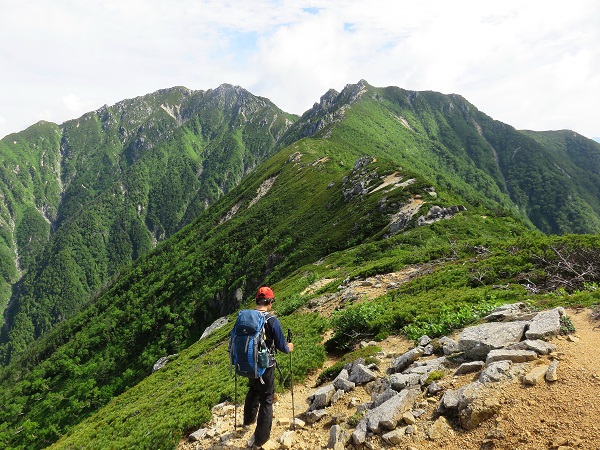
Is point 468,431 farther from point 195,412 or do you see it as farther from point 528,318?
point 195,412

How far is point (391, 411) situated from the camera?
6809mm

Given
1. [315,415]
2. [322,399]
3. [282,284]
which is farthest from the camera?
[282,284]

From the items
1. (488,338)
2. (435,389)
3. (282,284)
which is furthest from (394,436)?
(282,284)

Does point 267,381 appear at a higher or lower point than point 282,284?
higher

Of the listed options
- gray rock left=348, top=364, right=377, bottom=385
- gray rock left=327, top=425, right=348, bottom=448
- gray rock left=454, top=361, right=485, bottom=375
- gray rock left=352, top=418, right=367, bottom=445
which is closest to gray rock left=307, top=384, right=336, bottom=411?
gray rock left=348, top=364, right=377, bottom=385

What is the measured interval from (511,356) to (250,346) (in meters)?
5.50

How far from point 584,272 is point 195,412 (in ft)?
50.6

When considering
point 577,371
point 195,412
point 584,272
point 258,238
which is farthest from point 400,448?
point 258,238

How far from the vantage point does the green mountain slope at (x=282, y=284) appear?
13844mm

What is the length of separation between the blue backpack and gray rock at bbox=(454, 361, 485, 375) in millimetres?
4292

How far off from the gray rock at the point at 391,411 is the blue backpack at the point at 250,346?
2.48 metres

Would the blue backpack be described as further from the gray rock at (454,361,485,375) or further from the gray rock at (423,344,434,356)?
the gray rock at (423,344,434,356)

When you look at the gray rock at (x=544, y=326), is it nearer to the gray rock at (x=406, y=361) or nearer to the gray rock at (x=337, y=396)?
the gray rock at (x=406, y=361)

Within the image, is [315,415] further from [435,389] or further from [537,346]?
[537,346]
